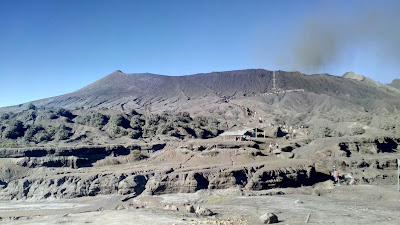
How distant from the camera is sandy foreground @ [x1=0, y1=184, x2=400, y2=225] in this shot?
1767 centimetres

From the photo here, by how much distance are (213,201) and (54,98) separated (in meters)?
93.4

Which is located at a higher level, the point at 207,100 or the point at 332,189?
the point at 207,100

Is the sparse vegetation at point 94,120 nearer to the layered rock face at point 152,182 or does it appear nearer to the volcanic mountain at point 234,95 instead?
the layered rock face at point 152,182

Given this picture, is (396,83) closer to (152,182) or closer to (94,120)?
(94,120)

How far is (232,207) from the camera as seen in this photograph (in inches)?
845

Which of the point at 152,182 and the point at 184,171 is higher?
the point at 184,171

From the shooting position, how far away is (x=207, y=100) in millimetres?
96062

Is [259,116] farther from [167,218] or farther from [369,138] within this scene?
[167,218]

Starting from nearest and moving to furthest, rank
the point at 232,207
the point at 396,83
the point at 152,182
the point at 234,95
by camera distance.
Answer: the point at 232,207
the point at 152,182
the point at 234,95
the point at 396,83

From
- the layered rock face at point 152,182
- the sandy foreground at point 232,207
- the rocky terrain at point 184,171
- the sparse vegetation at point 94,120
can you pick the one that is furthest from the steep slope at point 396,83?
the sandy foreground at point 232,207

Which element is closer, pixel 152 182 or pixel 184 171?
pixel 152 182

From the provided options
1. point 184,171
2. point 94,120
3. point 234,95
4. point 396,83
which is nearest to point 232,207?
point 184,171

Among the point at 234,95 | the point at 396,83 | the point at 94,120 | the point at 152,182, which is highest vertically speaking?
the point at 396,83

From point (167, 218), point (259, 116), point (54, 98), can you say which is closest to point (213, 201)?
point (167, 218)
